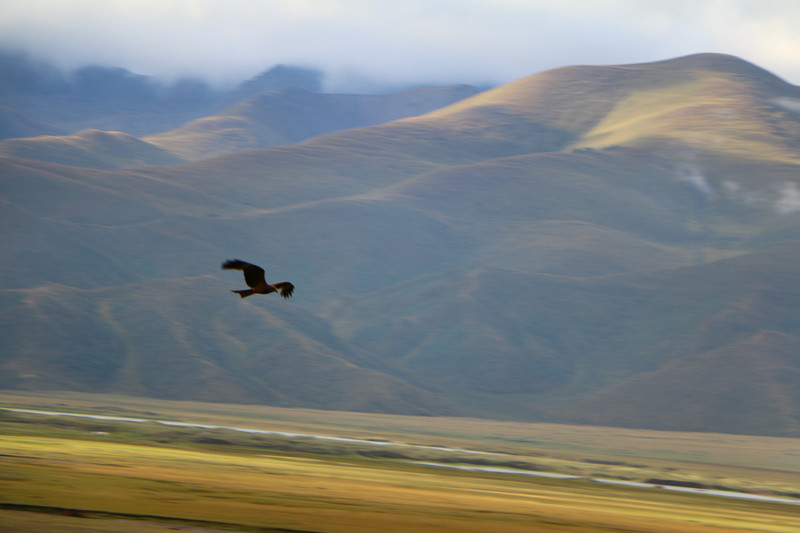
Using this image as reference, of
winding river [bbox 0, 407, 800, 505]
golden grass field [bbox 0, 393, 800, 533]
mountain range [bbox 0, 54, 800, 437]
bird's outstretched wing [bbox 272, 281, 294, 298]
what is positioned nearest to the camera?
bird's outstretched wing [bbox 272, 281, 294, 298]

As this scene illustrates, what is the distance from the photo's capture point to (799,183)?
551 ft

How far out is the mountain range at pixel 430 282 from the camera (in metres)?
98.2

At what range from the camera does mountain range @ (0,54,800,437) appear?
322ft

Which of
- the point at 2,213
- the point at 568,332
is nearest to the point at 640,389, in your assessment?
the point at 568,332

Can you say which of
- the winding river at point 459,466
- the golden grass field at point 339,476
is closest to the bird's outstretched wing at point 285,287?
the golden grass field at point 339,476

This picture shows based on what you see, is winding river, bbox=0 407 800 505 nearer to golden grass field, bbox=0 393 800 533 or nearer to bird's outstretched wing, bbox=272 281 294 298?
golden grass field, bbox=0 393 800 533

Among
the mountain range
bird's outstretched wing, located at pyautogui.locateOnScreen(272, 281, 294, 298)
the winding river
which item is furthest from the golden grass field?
the mountain range

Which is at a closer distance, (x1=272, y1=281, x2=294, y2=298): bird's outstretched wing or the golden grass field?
(x1=272, y1=281, x2=294, y2=298): bird's outstretched wing

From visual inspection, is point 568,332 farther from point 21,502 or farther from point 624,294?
point 21,502

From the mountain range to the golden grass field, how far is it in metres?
11.2

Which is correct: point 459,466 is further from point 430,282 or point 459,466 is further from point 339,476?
point 430,282

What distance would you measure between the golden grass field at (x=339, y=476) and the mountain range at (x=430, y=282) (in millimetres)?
11155

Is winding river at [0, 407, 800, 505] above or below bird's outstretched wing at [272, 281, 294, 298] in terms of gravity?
below

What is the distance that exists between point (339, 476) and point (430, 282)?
86.0 meters
